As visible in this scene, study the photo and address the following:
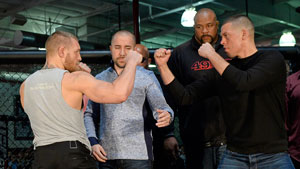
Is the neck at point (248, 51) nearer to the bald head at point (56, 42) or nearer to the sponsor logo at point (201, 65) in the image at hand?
the sponsor logo at point (201, 65)

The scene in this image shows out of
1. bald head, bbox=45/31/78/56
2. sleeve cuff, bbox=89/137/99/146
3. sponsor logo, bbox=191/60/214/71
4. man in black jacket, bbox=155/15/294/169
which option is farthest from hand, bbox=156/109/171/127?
bald head, bbox=45/31/78/56

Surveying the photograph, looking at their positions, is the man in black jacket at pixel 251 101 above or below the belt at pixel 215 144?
above

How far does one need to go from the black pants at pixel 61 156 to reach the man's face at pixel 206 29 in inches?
50.3

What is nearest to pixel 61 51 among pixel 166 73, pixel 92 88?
pixel 92 88

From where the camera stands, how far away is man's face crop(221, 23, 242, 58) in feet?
7.56

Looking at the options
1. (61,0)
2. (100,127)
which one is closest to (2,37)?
(61,0)

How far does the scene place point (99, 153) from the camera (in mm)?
2361

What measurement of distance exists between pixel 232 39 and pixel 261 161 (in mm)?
737

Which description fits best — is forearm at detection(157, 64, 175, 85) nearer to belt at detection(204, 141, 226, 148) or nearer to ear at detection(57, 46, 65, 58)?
belt at detection(204, 141, 226, 148)

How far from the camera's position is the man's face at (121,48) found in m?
2.68

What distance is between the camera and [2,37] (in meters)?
13.7

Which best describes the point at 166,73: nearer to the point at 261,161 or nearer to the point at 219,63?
the point at 219,63

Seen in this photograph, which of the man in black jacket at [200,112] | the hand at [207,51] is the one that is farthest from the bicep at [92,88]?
the man in black jacket at [200,112]

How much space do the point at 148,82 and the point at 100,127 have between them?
1.45ft
